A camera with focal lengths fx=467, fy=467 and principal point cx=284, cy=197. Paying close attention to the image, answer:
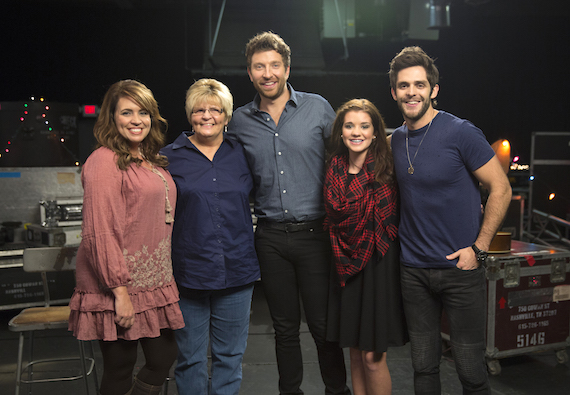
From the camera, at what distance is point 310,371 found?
10.2 ft

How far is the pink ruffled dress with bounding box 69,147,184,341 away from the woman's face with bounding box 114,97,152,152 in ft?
0.33

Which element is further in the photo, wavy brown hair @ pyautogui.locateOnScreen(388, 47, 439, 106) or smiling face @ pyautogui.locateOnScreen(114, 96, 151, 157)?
wavy brown hair @ pyautogui.locateOnScreen(388, 47, 439, 106)

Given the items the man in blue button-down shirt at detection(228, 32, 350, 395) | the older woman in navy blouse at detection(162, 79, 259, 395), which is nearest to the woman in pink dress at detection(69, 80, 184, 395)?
the older woman in navy blouse at detection(162, 79, 259, 395)

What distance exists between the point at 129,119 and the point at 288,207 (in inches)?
29.5

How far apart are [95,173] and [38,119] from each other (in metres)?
3.60

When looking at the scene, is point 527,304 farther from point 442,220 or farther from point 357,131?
point 357,131

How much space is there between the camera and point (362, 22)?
5.99 metres

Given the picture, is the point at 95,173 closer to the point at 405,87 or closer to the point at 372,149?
the point at 372,149

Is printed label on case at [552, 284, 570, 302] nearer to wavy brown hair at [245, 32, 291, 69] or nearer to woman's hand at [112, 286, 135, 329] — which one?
wavy brown hair at [245, 32, 291, 69]

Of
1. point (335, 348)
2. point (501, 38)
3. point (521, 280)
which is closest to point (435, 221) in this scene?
point (335, 348)

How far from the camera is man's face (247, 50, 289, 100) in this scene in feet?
6.71

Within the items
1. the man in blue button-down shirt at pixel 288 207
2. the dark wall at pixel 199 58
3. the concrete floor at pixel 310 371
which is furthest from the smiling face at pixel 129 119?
the dark wall at pixel 199 58

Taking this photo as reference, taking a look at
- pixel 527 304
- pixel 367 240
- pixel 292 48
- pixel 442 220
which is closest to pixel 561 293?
pixel 527 304

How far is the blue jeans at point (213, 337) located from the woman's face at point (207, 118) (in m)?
0.67
